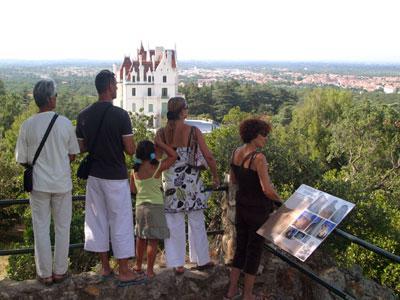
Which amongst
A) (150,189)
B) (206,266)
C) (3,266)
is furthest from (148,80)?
(150,189)

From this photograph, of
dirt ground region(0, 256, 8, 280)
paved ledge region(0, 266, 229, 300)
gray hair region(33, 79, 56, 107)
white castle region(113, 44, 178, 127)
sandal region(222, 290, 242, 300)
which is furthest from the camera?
white castle region(113, 44, 178, 127)

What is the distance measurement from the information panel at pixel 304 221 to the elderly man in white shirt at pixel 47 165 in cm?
166

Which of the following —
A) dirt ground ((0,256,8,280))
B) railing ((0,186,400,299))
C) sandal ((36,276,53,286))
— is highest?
railing ((0,186,400,299))

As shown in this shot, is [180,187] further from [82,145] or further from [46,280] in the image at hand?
[46,280]

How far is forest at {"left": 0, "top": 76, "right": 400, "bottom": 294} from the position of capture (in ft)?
38.4

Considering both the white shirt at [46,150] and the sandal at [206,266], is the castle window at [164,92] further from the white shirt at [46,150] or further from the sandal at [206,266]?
the white shirt at [46,150]

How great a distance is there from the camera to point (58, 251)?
163 inches

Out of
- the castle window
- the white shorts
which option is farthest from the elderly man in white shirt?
the castle window

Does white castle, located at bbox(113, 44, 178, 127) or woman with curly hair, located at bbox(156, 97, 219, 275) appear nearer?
woman with curly hair, located at bbox(156, 97, 219, 275)

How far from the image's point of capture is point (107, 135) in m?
4.08

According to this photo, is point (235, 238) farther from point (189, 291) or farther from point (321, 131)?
point (321, 131)

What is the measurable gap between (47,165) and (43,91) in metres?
0.59

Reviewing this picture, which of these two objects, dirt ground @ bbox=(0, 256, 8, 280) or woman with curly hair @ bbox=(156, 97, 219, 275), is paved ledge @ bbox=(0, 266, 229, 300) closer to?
woman with curly hair @ bbox=(156, 97, 219, 275)

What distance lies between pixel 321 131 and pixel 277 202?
1412 inches
